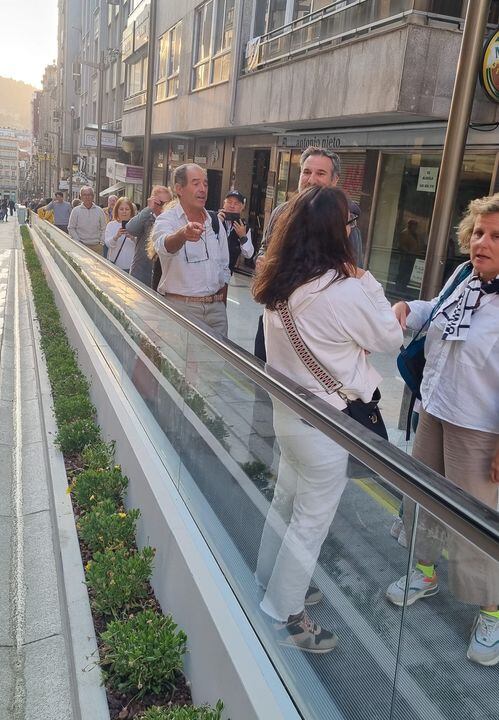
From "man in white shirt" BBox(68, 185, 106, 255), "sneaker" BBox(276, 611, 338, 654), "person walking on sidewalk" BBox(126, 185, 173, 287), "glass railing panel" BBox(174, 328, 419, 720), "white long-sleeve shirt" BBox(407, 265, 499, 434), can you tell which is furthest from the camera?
"man in white shirt" BBox(68, 185, 106, 255)

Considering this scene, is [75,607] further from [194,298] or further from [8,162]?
[8,162]

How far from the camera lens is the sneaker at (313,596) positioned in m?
2.12

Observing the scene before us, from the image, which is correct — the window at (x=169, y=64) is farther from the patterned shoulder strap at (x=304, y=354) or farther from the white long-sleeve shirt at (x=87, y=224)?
the patterned shoulder strap at (x=304, y=354)

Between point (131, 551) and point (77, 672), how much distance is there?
0.85 meters

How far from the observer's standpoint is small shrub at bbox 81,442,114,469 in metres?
4.41

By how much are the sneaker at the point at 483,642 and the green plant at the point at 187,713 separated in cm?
100

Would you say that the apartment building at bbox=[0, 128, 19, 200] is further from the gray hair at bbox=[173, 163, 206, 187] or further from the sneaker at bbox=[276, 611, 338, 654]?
the sneaker at bbox=[276, 611, 338, 654]

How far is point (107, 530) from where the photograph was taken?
3.52 metres

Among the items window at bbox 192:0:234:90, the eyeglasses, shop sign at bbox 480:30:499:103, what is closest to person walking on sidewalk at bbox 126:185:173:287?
the eyeglasses

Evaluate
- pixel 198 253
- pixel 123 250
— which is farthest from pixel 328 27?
pixel 198 253

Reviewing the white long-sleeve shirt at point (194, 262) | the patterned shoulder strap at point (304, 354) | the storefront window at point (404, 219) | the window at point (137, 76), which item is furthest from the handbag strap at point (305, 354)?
the window at point (137, 76)

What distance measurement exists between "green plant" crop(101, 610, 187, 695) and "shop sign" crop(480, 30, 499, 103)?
8883mm

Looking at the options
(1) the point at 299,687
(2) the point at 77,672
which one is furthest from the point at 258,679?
(2) the point at 77,672

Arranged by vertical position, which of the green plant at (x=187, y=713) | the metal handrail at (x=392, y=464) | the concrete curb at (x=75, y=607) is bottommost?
the concrete curb at (x=75, y=607)
